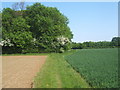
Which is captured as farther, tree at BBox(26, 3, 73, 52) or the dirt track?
tree at BBox(26, 3, 73, 52)

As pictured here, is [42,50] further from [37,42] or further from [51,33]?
[51,33]

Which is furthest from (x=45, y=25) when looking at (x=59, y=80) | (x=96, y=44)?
(x=96, y=44)

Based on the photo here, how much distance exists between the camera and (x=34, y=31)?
30266 millimetres

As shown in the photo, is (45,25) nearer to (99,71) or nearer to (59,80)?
(99,71)

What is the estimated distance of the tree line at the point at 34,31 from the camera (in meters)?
28.4

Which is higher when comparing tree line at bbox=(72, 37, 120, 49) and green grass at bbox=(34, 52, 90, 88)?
tree line at bbox=(72, 37, 120, 49)

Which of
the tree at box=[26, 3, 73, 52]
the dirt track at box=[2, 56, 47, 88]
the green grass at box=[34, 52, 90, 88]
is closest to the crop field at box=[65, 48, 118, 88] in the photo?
the green grass at box=[34, 52, 90, 88]

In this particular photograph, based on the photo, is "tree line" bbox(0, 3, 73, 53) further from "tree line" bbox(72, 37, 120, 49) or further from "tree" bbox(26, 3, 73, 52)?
"tree line" bbox(72, 37, 120, 49)

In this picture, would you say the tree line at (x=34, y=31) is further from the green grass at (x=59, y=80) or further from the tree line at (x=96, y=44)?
the tree line at (x=96, y=44)

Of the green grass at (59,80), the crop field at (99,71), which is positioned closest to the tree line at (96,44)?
the crop field at (99,71)

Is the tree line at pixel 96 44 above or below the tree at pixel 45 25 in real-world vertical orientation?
below

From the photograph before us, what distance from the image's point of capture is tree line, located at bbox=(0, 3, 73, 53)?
2841 centimetres

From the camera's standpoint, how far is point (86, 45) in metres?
57.8

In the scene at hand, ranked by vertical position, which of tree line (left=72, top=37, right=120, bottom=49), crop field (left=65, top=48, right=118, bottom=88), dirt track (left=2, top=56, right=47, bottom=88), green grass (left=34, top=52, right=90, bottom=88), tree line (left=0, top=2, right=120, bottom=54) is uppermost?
tree line (left=0, top=2, right=120, bottom=54)
